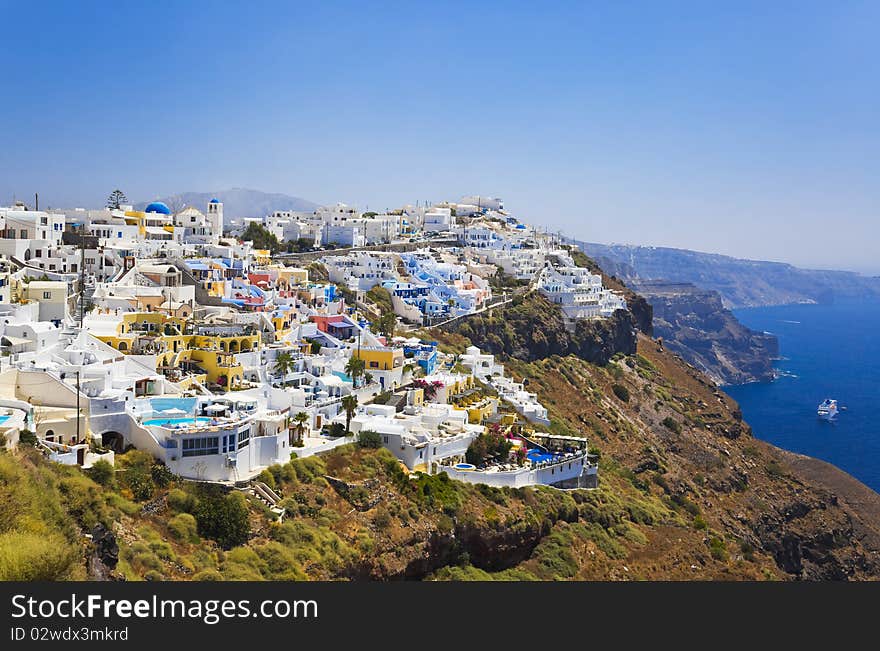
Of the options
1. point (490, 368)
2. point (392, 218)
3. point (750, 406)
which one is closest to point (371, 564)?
point (490, 368)

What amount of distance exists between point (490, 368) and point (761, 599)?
27.9 metres

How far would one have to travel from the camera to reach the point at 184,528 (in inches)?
751

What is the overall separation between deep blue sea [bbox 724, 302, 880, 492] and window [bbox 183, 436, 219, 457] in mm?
54483

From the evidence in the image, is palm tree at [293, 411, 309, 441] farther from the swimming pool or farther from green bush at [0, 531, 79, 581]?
green bush at [0, 531, 79, 581]

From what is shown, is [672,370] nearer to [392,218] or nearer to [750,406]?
[392,218]

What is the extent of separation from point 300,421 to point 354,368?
17.7 ft

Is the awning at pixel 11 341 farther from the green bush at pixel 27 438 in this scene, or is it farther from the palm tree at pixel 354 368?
the palm tree at pixel 354 368

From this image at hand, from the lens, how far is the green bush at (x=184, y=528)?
19.0 meters

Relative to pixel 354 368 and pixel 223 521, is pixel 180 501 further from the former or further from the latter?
pixel 354 368

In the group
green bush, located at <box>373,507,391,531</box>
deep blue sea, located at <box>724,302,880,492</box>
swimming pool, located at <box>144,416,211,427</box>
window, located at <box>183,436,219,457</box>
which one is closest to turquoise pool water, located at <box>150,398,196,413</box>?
swimming pool, located at <box>144,416,211,427</box>

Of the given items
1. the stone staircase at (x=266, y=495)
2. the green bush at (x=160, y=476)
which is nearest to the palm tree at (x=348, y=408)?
the stone staircase at (x=266, y=495)

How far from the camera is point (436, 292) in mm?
51250

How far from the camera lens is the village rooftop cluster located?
21.2 m

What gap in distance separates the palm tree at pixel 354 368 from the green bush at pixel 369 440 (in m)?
3.90
